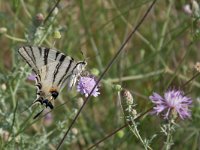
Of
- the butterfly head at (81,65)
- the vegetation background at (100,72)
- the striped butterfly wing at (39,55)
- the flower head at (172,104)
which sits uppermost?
the vegetation background at (100,72)

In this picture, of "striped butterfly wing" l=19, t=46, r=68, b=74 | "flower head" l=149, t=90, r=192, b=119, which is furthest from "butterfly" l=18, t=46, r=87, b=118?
"flower head" l=149, t=90, r=192, b=119

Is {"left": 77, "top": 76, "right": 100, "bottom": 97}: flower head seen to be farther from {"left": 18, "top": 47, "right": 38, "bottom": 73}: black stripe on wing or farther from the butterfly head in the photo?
{"left": 18, "top": 47, "right": 38, "bottom": 73}: black stripe on wing

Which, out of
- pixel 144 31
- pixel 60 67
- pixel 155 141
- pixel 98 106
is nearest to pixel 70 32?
pixel 98 106

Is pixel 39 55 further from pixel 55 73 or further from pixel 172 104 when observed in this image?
pixel 172 104

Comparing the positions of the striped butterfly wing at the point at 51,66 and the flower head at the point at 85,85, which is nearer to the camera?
the striped butterfly wing at the point at 51,66

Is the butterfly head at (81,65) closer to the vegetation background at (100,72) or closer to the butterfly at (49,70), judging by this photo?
the butterfly at (49,70)

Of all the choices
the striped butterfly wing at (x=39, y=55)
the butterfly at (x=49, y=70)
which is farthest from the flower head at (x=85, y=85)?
the striped butterfly wing at (x=39, y=55)
